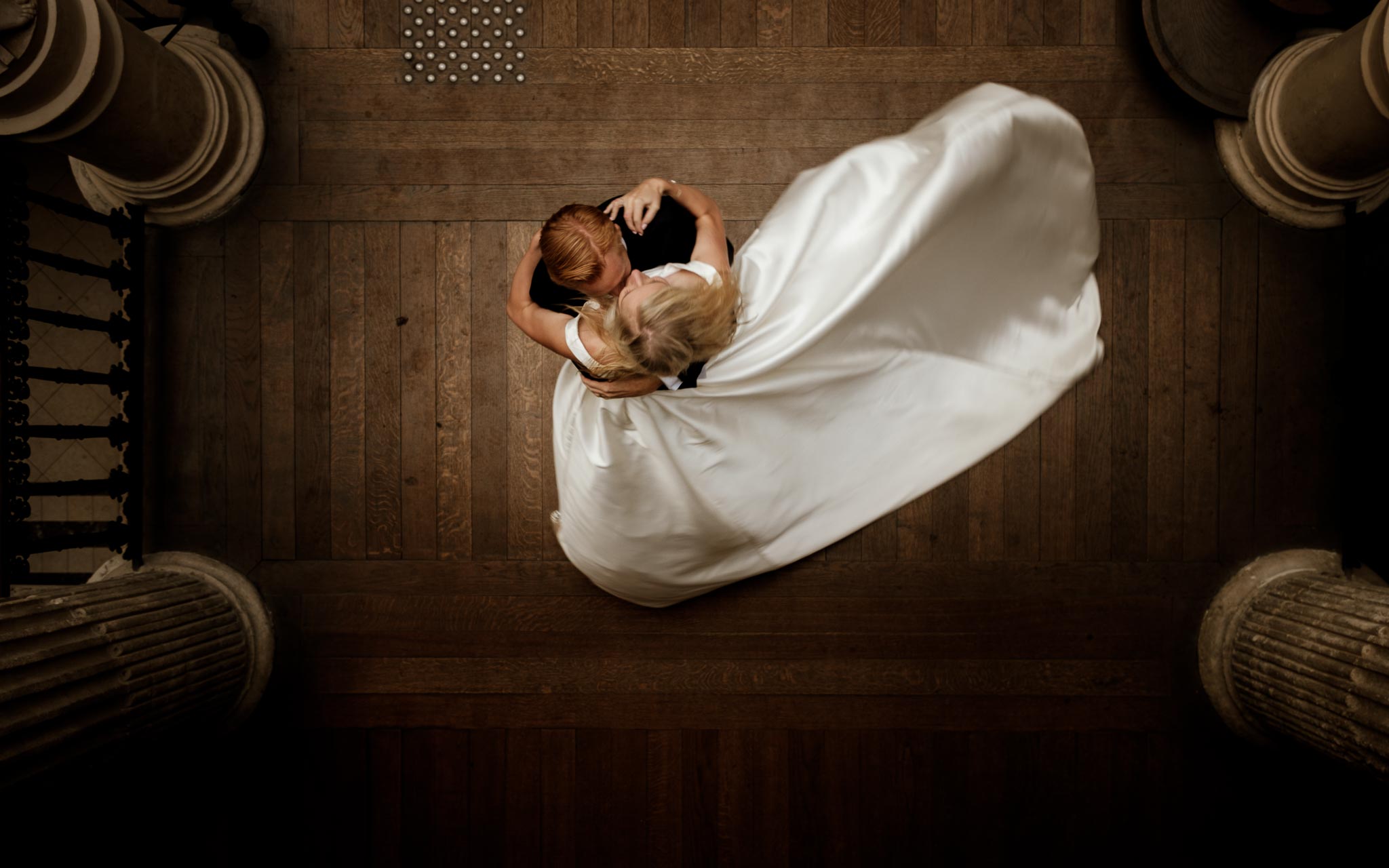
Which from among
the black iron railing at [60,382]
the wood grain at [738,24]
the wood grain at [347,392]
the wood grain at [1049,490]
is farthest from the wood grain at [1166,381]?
the black iron railing at [60,382]

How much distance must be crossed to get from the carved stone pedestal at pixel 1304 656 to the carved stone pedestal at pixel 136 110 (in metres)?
3.10

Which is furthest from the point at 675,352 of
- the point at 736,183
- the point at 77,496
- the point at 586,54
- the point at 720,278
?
the point at 77,496

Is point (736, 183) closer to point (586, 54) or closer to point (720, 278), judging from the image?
point (586, 54)

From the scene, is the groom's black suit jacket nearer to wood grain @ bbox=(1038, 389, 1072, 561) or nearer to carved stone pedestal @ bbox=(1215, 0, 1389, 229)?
wood grain @ bbox=(1038, 389, 1072, 561)

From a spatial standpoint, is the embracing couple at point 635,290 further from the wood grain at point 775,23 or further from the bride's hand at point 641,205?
the wood grain at point 775,23

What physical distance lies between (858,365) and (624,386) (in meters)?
0.65

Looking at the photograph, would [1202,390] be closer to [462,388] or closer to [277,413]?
[462,388]

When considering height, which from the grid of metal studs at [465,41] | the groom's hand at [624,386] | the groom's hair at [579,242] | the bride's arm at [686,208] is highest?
the grid of metal studs at [465,41]

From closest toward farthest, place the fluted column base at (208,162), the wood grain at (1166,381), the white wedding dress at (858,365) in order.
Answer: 1. the white wedding dress at (858,365)
2. the fluted column base at (208,162)
3. the wood grain at (1166,381)

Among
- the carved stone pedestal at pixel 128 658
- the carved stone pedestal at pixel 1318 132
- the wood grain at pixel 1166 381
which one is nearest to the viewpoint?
the carved stone pedestal at pixel 128 658

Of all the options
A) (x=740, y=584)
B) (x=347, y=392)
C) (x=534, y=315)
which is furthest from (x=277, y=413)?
(x=740, y=584)

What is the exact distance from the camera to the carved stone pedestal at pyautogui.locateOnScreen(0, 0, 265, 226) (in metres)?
1.61

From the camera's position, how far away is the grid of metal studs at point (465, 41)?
7.39 feet

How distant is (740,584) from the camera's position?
222cm
